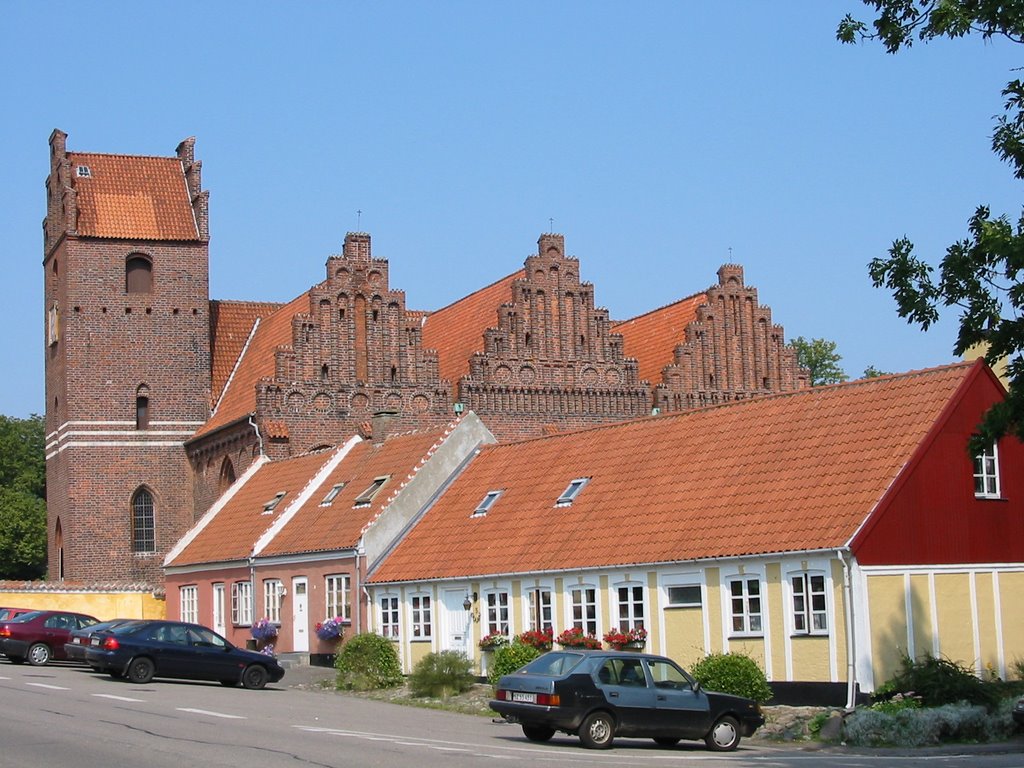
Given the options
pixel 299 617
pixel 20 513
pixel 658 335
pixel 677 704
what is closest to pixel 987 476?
pixel 677 704

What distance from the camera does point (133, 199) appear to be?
6450 centimetres

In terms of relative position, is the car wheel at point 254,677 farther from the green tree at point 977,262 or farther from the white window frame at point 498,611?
the green tree at point 977,262

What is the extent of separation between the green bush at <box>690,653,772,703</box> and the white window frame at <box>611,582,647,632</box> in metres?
3.34

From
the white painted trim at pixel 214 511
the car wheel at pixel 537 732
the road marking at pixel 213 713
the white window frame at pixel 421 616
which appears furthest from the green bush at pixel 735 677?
the white painted trim at pixel 214 511

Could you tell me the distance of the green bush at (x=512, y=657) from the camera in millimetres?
33844

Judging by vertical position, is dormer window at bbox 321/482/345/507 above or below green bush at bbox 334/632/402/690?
above

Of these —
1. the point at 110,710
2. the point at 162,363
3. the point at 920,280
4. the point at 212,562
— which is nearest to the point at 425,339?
the point at 162,363

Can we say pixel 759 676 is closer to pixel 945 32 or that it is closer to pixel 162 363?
pixel 945 32

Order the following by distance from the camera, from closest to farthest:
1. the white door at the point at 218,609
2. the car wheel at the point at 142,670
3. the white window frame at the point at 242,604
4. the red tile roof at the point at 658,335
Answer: the car wheel at the point at 142,670, the white window frame at the point at 242,604, the white door at the point at 218,609, the red tile roof at the point at 658,335

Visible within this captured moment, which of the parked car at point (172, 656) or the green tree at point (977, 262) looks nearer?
the green tree at point (977, 262)

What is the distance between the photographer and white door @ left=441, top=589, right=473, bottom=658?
124ft

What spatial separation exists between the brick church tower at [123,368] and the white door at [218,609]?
42.4ft

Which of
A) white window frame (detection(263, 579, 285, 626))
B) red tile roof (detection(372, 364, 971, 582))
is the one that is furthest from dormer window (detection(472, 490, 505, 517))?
white window frame (detection(263, 579, 285, 626))

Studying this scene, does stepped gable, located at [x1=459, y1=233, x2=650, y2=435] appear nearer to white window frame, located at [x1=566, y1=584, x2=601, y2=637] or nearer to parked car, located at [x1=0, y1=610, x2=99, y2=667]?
parked car, located at [x1=0, y1=610, x2=99, y2=667]
